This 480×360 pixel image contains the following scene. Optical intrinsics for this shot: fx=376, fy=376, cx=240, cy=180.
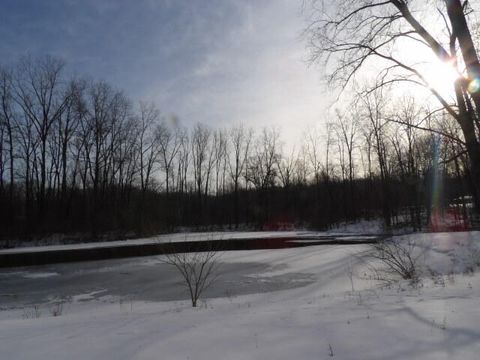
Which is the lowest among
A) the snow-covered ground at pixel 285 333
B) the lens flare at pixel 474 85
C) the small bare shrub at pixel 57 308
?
the small bare shrub at pixel 57 308

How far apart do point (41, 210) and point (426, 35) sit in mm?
39572

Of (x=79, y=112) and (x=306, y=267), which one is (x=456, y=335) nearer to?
(x=306, y=267)

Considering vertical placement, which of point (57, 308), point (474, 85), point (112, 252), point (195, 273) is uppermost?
point (474, 85)

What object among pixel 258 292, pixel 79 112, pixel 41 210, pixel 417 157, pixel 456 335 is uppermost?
pixel 79 112

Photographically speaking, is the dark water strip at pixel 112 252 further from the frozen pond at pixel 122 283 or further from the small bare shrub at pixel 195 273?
the small bare shrub at pixel 195 273

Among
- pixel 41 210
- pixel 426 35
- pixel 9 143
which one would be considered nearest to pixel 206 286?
pixel 426 35

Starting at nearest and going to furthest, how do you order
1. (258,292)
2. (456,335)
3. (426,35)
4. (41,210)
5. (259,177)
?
(456,335), (426,35), (258,292), (41,210), (259,177)

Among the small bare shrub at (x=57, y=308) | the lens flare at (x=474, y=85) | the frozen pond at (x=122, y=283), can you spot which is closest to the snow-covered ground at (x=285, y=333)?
the small bare shrub at (x=57, y=308)

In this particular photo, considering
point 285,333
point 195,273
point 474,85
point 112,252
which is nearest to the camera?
point 285,333

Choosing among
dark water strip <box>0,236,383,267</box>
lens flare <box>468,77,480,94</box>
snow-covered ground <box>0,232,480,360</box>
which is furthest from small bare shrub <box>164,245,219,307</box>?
lens flare <box>468,77,480,94</box>

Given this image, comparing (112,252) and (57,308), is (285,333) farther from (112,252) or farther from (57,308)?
(112,252)

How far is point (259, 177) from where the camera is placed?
2319 inches

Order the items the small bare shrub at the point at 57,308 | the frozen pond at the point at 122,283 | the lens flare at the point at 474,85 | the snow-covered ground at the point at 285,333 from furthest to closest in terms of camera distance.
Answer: the frozen pond at the point at 122,283, the small bare shrub at the point at 57,308, the lens flare at the point at 474,85, the snow-covered ground at the point at 285,333

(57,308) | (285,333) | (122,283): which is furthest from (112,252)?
(285,333)
